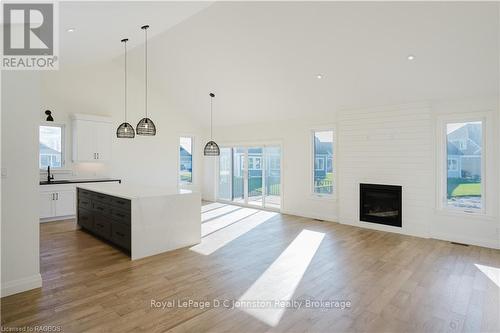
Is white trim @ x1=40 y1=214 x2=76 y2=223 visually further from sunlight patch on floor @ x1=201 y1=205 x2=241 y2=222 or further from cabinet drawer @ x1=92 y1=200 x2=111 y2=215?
sunlight patch on floor @ x1=201 y1=205 x2=241 y2=222

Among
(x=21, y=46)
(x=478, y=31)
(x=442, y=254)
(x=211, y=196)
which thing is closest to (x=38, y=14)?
(x=21, y=46)

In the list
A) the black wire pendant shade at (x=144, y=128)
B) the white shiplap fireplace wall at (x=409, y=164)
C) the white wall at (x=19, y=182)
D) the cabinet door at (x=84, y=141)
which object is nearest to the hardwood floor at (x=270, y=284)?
the white wall at (x=19, y=182)

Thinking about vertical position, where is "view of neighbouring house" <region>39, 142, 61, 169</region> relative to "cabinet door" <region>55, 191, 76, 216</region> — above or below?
above

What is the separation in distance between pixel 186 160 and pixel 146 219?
556cm

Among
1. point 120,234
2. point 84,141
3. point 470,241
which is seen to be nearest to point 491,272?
point 470,241

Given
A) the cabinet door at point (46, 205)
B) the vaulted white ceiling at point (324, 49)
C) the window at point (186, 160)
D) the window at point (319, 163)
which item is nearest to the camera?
the vaulted white ceiling at point (324, 49)

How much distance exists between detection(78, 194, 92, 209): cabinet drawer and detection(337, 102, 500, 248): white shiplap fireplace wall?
5.33 m

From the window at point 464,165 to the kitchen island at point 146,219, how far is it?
468 cm

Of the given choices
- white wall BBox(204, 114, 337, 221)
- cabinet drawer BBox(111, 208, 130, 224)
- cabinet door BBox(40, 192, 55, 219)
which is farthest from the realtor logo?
white wall BBox(204, 114, 337, 221)

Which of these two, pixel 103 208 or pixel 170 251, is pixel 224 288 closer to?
pixel 170 251

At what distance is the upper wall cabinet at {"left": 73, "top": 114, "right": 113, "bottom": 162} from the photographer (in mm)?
6941

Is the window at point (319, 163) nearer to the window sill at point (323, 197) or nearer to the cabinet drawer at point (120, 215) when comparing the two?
the window sill at point (323, 197)

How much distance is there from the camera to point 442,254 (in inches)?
178

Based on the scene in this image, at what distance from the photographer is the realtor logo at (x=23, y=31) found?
2977mm
